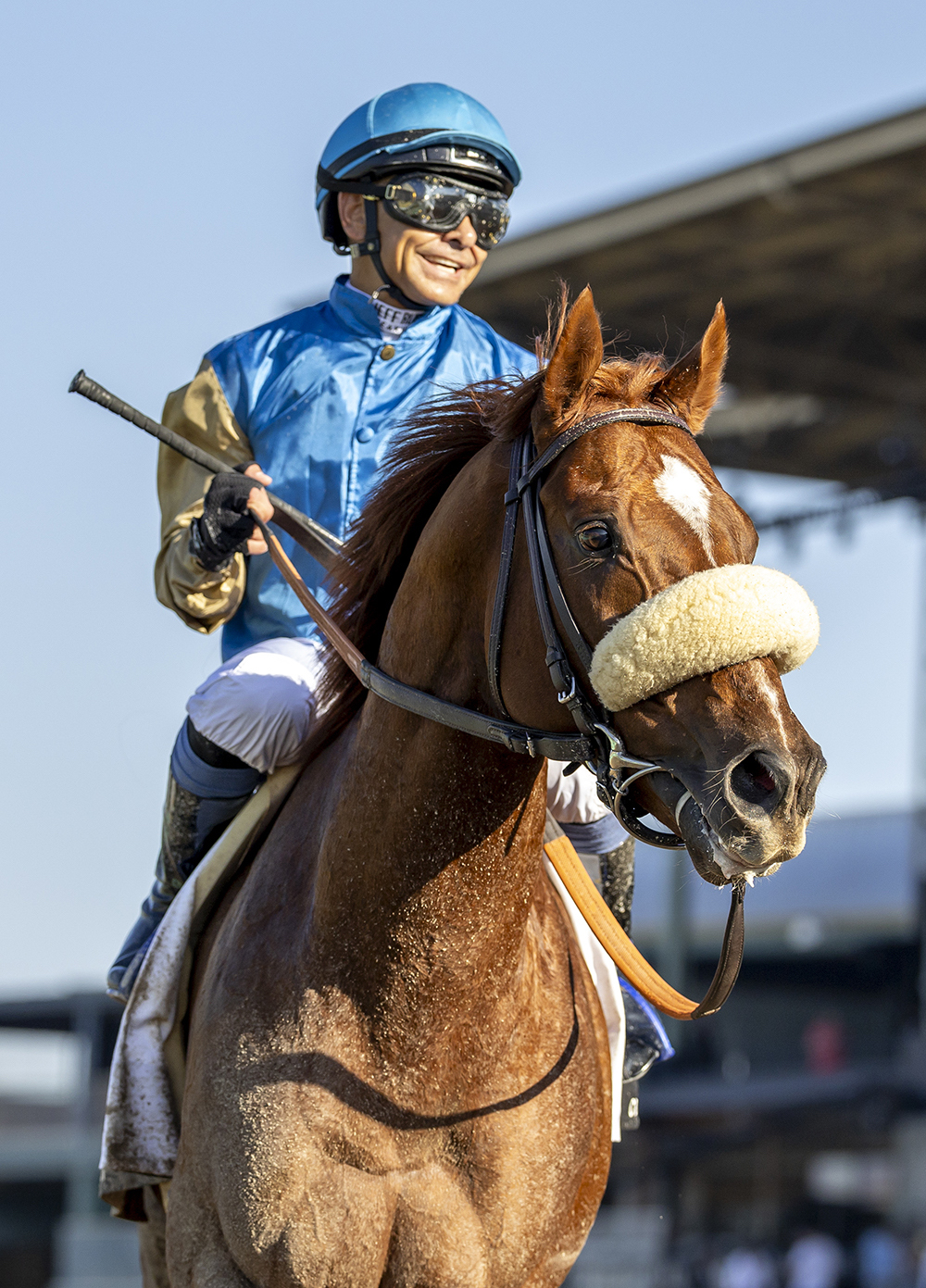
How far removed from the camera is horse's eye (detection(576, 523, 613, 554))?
2.85m

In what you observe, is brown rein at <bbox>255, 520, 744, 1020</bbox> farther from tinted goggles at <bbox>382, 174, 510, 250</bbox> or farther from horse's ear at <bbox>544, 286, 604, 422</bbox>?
tinted goggles at <bbox>382, 174, 510, 250</bbox>

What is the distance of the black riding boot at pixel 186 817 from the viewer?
154 inches

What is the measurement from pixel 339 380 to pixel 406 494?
107 centimetres

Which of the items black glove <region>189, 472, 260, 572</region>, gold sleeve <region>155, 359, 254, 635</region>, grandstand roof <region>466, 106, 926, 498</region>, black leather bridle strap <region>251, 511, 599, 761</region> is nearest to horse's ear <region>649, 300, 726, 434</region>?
black leather bridle strap <region>251, 511, 599, 761</region>

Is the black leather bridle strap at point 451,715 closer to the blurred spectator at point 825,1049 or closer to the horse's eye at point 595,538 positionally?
the horse's eye at point 595,538

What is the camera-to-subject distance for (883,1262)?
1825cm

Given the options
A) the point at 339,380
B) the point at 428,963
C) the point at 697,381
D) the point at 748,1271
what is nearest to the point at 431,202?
the point at 339,380

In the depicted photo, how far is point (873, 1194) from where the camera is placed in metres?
25.0

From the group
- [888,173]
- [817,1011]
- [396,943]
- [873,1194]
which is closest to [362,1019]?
[396,943]

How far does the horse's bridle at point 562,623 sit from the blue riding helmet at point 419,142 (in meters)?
1.59

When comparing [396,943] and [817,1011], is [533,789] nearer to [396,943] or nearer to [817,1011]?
[396,943]

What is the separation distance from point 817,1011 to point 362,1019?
2624 centimetres

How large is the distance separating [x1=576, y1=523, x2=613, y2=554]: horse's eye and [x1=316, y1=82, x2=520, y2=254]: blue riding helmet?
1.92 m

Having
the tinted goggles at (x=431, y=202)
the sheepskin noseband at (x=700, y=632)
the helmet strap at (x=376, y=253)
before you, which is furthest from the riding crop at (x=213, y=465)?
the sheepskin noseband at (x=700, y=632)
